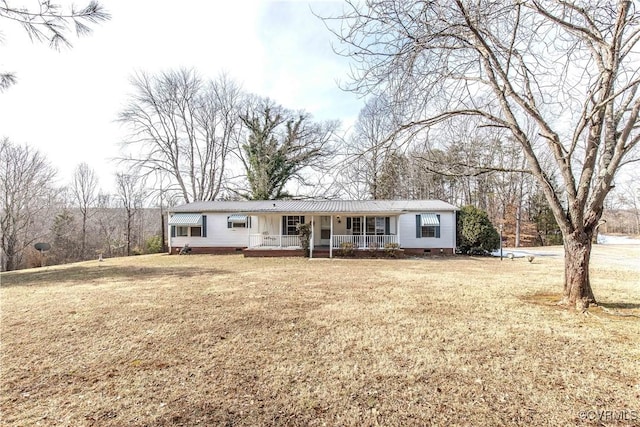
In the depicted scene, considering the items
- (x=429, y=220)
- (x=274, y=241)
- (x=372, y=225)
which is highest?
(x=429, y=220)

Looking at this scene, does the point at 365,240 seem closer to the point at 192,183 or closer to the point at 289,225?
the point at 289,225

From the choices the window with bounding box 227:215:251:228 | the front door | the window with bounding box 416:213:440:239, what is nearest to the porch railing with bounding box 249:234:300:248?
the window with bounding box 227:215:251:228

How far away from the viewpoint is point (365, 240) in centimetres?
1543

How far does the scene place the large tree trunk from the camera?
4977 millimetres

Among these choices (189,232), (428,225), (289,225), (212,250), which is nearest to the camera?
(428,225)

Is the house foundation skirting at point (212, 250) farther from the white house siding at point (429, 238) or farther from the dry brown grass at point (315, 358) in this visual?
the dry brown grass at point (315, 358)

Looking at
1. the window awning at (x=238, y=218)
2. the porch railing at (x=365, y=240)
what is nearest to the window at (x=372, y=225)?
the porch railing at (x=365, y=240)

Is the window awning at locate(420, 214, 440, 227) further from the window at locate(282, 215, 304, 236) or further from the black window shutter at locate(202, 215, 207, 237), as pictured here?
the black window shutter at locate(202, 215, 207, 237)

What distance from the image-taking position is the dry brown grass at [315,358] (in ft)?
7.95

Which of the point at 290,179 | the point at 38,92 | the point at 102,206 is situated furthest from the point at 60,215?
the point at 38,92

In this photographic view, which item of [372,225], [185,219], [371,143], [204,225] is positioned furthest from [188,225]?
[371,143]

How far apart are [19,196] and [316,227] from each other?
20334 millimetres

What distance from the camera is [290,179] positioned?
25.6 m

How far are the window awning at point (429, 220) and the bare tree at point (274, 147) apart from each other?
11.3m
